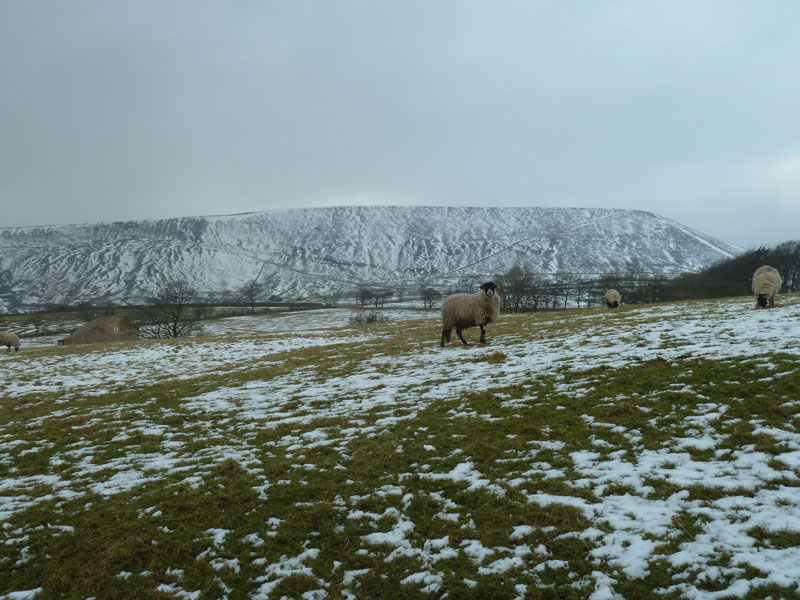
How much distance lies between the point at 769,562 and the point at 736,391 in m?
6.00

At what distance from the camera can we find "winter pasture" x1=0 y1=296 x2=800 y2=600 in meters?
4.38

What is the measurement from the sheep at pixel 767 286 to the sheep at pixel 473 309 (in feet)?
49.2

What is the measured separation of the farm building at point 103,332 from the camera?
2267 inches

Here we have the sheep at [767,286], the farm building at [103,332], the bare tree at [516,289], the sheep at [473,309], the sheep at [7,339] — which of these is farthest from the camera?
the bare tree at [516,289]

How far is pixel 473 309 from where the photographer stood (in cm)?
1905

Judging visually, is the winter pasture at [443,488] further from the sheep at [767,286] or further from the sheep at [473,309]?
the sheep at [767,286]

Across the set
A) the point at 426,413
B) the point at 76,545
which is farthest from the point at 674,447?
the point at 76,545

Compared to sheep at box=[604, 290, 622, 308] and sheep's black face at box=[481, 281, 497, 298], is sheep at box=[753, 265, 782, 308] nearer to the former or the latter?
sheep's black face at box=[481, 281, 497, 298]

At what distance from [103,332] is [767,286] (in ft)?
249

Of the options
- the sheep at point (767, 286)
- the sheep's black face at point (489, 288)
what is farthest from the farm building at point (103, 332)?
the sheep at point (767, 286)

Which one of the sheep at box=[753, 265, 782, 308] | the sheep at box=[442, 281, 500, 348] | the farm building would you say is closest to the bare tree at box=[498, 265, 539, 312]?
the sheep at box=[753, 265, 782, 308]

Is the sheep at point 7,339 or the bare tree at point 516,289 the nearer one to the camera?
the sheep at point 7,339

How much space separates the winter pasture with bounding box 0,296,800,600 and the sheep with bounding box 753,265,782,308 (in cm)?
964

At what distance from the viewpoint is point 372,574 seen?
4.55 m
